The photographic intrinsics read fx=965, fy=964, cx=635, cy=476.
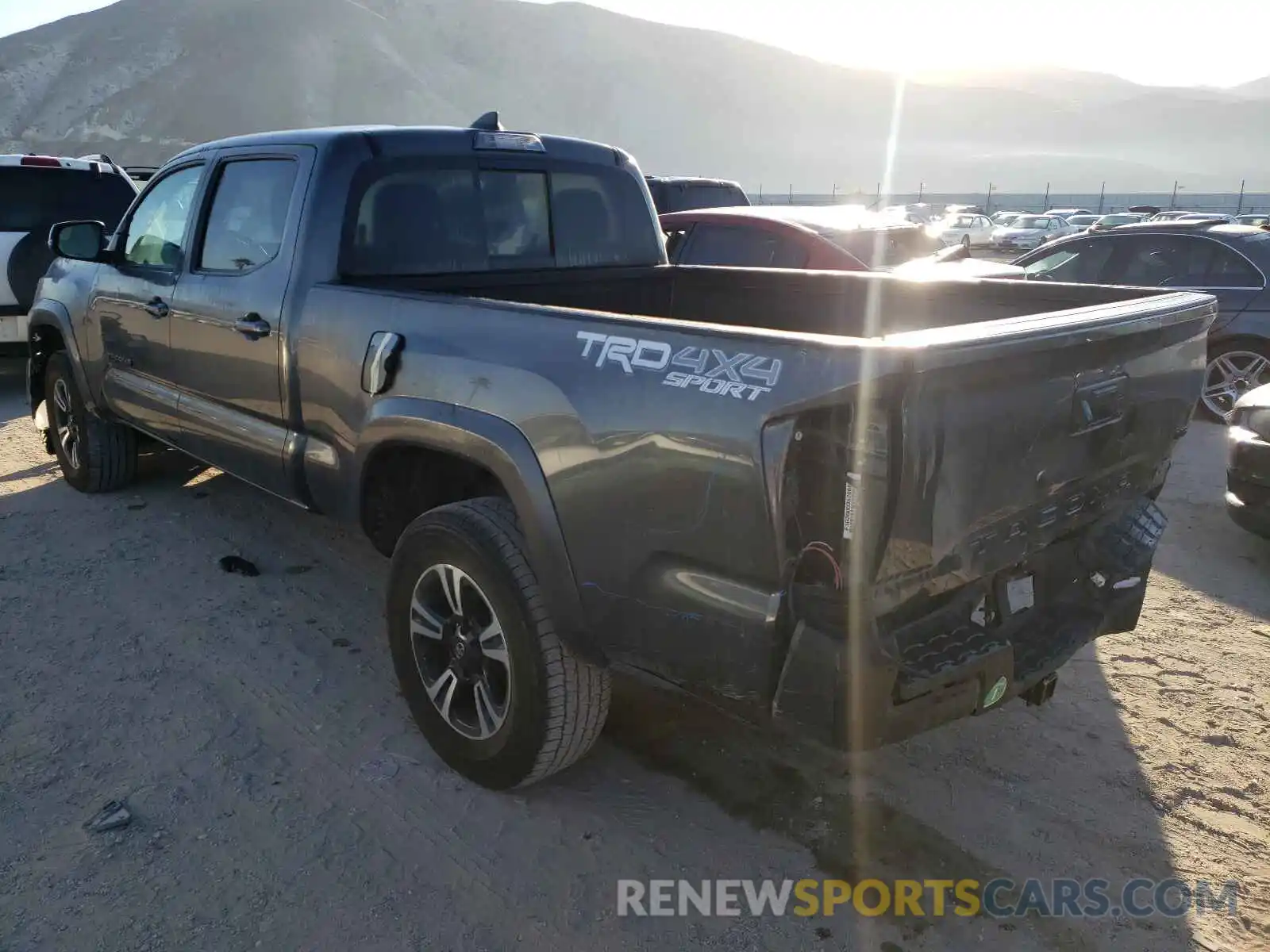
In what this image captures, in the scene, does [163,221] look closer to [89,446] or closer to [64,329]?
[64,329]

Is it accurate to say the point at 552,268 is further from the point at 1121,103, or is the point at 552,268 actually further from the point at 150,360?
the point at 1121,103

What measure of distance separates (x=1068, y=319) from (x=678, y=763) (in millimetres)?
1897

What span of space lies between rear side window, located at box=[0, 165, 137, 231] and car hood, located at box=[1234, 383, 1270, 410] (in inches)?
350

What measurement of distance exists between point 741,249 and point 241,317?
5.26 m

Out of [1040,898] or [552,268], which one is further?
[552,268]

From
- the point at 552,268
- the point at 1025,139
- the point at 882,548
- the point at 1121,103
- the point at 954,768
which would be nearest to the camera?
the point at 882,548

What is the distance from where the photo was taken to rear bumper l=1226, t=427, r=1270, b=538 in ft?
16.1

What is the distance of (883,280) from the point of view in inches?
159

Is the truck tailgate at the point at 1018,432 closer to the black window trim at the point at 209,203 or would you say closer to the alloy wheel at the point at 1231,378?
the black window trim at the point at 209,203

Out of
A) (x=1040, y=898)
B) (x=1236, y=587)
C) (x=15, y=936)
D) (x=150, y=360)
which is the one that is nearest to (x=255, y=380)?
(x=150, y=360)

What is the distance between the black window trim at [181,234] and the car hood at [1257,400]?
538 cm

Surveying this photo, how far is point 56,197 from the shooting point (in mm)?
8805

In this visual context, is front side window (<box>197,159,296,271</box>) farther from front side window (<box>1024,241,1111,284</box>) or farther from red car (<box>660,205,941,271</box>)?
front side window (<box>1024,241,1111,284</box>)

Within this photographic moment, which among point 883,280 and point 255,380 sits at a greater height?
point 883,280
